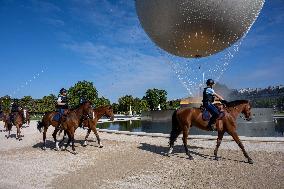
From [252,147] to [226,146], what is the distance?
124cm

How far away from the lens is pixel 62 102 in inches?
707

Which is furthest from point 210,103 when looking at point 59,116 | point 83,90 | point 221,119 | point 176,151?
point 83,90

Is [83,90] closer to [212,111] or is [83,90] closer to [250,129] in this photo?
[250,129]

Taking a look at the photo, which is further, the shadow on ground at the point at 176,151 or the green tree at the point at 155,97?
the green tree at the point at 155,97

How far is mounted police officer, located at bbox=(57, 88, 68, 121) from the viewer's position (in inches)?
700

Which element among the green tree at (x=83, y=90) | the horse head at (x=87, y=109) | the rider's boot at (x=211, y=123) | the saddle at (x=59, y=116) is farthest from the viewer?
the green tree at (x=83, y=90)

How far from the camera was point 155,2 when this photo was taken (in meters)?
18.6

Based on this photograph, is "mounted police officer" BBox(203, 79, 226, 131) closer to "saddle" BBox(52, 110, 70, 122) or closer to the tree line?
"saddle" BBox(52, 110, 70, 122)

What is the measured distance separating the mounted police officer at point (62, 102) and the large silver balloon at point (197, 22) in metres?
6.87

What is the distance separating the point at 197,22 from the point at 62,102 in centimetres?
871

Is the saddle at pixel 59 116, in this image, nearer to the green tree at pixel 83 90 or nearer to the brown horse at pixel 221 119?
the brown horse at pixel 221 119

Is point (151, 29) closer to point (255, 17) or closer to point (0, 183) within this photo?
point (255, 17)

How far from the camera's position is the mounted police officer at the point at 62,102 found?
58.3 feet

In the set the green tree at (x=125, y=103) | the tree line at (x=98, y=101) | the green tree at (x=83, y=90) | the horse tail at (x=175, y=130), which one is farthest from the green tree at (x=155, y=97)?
the horse tail at (x=175, y=130)
